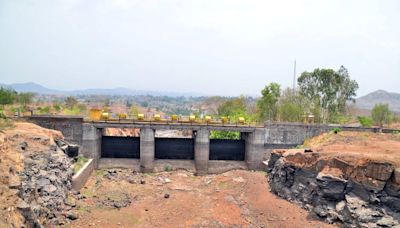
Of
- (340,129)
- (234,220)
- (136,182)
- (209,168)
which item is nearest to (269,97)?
(340,129)

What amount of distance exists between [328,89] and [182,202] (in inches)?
1048

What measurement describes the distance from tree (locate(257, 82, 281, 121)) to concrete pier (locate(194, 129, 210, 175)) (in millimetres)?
13508

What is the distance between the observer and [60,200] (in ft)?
66.8

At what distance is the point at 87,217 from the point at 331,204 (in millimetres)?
14468

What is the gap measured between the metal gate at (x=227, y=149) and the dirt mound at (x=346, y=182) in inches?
321

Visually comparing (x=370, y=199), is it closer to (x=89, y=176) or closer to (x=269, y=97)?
(x=89, y=176)

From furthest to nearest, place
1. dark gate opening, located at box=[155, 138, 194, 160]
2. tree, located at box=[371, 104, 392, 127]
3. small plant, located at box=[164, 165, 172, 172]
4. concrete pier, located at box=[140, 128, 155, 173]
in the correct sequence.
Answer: tree, located at box=[371, 104, 392, 127] < dark gate opening, located at box=[155, 138, 194, 160] < small plant, located at box=[164, 165, 172, 172] < concrete pier, located at box=[140, 128, 155, 173]

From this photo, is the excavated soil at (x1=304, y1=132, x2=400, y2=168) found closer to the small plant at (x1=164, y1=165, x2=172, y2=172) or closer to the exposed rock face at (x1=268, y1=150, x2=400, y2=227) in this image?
the exposed rock face at (x1=268, y1=150, x2=400, y2=227)

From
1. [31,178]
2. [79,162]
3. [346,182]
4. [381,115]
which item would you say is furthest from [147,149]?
[381,115]

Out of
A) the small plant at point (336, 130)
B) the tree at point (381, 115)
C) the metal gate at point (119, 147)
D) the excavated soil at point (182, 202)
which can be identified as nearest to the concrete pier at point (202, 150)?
the excavated soil at point (182, 202)

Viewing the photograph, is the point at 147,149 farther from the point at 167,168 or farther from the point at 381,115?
the point at 381,115

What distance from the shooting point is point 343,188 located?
65.9 feet

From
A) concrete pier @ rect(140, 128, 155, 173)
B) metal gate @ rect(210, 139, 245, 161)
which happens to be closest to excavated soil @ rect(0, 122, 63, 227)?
concrete pier @ rect(140, 128, 155, 173)

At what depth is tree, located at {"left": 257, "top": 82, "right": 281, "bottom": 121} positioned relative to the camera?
42.3 metres
